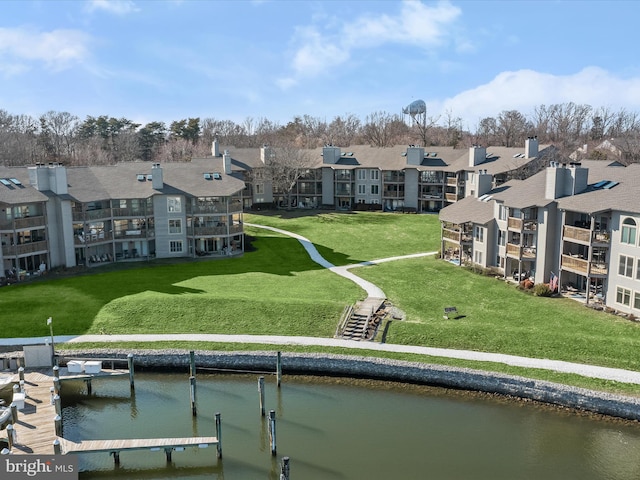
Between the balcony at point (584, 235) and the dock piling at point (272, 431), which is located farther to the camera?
the balcony at point (584, 235)

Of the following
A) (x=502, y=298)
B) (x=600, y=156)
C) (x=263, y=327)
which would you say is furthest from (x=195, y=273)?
(x=600, y=156)

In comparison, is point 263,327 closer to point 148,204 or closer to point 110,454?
point 110,454

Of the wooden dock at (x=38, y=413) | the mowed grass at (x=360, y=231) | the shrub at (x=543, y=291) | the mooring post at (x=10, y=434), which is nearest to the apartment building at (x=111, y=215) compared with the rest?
the mowed grass at (x=360, y=231)

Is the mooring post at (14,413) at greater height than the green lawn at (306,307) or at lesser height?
lesser

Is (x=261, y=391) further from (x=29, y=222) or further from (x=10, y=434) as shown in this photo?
(x=29, y=222)

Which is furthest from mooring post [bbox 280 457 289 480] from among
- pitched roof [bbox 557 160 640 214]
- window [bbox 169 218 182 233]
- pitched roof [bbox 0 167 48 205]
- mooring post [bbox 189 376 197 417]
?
window [bbox 169 218 182 233]

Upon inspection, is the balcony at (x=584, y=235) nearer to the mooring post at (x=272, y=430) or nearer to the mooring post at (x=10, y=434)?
the mooring post at (x=272, y=430)

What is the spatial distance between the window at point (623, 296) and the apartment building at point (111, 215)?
37359 millimetres

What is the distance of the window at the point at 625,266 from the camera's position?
137ft

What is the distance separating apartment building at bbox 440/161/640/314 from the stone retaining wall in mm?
12418

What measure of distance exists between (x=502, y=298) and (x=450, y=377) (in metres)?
14.4

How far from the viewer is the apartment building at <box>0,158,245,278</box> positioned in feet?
179

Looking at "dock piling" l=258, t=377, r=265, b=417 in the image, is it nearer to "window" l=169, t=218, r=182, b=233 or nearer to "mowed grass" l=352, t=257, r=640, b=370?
"mowed grass" l=352, t=257, r=640, b=370

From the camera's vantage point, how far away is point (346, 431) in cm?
3050
